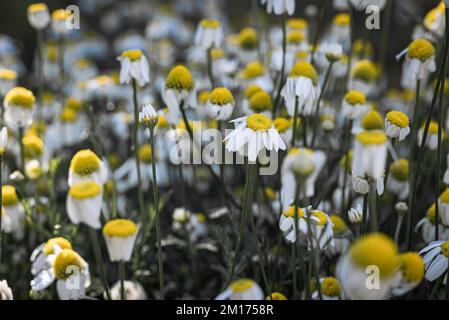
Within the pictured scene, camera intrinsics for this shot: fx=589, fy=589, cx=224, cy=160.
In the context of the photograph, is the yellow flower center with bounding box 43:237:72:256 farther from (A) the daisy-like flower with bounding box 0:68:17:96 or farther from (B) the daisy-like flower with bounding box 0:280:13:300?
(A) the daisy-like flower with bounding box 0:68:17:96

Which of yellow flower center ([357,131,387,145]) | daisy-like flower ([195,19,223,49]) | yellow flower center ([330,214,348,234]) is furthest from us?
daisy-like flower ([195,19,223,49])

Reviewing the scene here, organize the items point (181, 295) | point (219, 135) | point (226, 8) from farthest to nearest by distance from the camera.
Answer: point (226, 8) → point (181, 295) → point (219, 135)

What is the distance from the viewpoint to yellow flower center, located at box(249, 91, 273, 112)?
66.6 inches

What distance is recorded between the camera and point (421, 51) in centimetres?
156

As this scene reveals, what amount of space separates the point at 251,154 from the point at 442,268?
47 centimetres

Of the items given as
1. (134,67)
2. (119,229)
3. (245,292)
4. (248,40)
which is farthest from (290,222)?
(248,40)

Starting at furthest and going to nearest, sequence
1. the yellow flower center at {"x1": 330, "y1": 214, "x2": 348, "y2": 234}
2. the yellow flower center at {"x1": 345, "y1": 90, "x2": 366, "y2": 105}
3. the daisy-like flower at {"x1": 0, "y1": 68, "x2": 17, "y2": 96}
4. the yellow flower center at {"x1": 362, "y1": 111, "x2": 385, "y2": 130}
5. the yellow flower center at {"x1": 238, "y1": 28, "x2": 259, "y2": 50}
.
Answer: the yellow flower center at {"x1": 238, "y1": 28, "x2": 259, "y2": 50}, the daisy-like flower at {"x1": 0, "y1": 68, "x2": 17, "y2": 96}, the yellow flower center at {"x1": 345, "y1": 90, "x2": 366, "y2": 105}, the yellow flower center at {"x1": 330, "y1": 214, "x2": 348, "y2": 234}, the yellow flower center at {"x1": 362, "y1": 111, "x2": 385, "y2": 130}

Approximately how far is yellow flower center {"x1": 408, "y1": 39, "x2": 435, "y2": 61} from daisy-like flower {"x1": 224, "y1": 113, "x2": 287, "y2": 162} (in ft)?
1.70

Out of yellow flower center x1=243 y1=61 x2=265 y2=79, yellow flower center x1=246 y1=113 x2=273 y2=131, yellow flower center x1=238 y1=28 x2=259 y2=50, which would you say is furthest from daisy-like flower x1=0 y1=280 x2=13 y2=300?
yellow flower center x1=238 y1=28 x2=259 y2=50

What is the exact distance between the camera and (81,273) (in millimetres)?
1203

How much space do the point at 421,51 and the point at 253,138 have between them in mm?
605

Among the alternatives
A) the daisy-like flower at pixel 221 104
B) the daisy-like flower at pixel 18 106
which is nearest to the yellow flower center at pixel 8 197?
the daisy-like flower at pixel 18 106
